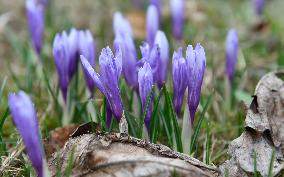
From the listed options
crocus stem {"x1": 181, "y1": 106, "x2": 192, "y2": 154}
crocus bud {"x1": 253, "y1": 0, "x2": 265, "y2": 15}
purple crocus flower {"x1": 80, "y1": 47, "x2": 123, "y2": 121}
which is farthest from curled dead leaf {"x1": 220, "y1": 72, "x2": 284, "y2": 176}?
crocus bud {"x1": 253, "y1": 0, "x2": 265, "y2": 15}

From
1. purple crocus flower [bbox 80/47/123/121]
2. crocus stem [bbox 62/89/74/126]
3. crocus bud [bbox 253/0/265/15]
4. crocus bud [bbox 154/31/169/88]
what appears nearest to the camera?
purple crocus flower [bbox 80/47/123/121]

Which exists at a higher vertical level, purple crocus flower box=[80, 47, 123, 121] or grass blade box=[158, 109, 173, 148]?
purple crocus flower box=[80, 47, 123, 121]

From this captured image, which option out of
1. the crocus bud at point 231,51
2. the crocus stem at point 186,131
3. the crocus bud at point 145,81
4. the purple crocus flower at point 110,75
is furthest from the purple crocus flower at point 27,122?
the crocus bud at point 231,51

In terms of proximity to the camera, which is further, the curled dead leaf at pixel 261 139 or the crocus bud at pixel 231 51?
the crocus bud at pixel 231 51

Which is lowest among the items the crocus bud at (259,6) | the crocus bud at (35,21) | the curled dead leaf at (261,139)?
the curled dead leaf at (261,139)

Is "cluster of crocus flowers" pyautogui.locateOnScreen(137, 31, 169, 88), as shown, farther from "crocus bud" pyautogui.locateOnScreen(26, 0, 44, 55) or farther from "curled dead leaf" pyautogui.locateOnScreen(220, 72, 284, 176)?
"crocus bud" pyautogui.locateOnScreen(26, 0, 44, 55)

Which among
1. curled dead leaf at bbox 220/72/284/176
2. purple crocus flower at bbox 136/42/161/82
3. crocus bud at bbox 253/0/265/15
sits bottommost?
curled dead leaf at bbox 220/72/284/176

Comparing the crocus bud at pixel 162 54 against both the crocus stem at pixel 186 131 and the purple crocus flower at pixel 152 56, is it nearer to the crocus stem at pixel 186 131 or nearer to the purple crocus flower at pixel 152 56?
the purple crocus flower at pixel 152 56

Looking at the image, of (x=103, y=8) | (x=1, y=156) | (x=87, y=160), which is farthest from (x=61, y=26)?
(x=87, y=160)
